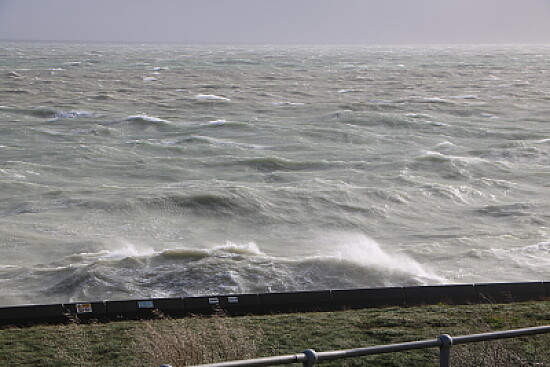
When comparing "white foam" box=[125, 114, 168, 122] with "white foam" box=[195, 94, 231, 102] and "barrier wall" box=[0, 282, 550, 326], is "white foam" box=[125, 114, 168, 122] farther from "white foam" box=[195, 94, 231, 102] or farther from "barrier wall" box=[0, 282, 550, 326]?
"barrier wall" box=[0, 282, 550, 326]

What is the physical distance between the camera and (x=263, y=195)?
24.1 metres

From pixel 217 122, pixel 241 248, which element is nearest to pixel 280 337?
pixel 241 248

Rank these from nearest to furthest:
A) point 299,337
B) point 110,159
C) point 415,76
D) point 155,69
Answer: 1. point 299,337
2. point 110,159
3. point 415,76
4. point 155,69

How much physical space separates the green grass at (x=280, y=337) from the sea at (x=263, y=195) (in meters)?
4.19

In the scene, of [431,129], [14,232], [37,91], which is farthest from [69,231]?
[37,91]

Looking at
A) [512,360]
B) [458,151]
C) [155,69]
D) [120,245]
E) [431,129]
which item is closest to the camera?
[512,360]

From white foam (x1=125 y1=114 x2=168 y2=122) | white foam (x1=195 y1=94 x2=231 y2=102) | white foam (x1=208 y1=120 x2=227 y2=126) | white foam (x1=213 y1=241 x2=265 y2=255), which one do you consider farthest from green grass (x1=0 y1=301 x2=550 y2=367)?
white foam (x1=195 y1=94 x2=231 y2=102)

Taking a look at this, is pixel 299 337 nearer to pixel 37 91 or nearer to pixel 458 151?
pixel 458 151

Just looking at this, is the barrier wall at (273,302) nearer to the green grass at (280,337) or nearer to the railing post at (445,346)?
the green grass at (280,337)

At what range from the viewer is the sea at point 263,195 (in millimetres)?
16078

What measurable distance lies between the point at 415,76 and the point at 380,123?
41.5 metres

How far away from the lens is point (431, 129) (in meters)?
41.0

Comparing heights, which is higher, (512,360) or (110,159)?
(512,360)

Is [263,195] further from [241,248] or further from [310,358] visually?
[310,358]
